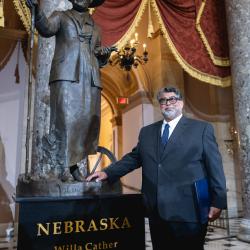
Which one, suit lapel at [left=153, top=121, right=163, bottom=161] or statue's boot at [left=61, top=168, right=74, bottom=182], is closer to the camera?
suit lapel at [left=153, top=121, right=163, bottom=161]

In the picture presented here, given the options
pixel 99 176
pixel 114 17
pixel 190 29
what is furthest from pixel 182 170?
pixel 190 29

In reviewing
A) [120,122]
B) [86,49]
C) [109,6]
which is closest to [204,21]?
[109,6]

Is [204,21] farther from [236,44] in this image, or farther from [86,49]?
[86,49]

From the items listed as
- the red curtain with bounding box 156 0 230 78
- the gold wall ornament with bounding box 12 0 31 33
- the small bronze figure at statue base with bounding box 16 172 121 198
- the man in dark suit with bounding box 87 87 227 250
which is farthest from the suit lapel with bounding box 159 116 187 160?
the red curtain with bounding box 156 0 230 78

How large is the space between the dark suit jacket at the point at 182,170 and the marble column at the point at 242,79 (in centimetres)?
379

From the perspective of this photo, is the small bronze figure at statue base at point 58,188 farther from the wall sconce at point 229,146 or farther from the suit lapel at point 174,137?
the wall sconce at point 229,146

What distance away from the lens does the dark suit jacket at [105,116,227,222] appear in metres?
2.16

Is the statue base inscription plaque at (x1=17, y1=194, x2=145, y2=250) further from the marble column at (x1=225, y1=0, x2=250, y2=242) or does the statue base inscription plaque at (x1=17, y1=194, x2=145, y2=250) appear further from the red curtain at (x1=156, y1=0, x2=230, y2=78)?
the red curtain at (x1=156, y1=0, x2=230, y2=78)

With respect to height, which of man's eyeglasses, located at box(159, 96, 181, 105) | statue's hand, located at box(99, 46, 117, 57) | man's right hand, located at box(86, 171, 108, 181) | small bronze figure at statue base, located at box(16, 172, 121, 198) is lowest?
small bronze figure at statue base, located at box(16, 172, 121, 198)

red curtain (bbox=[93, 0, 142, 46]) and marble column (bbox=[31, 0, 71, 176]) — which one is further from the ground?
red curtain (bbox=[93, 0, 142, 46])

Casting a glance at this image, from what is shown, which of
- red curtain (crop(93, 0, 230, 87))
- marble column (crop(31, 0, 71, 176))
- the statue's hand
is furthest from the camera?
red curtain (crop(93, 0, 230, 87))

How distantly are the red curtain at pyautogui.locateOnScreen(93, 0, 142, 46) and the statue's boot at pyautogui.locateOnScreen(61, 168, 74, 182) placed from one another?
349cm

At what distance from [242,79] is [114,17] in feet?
8.57

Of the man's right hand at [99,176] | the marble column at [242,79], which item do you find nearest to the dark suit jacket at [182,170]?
the man's right hand at [99,176]
